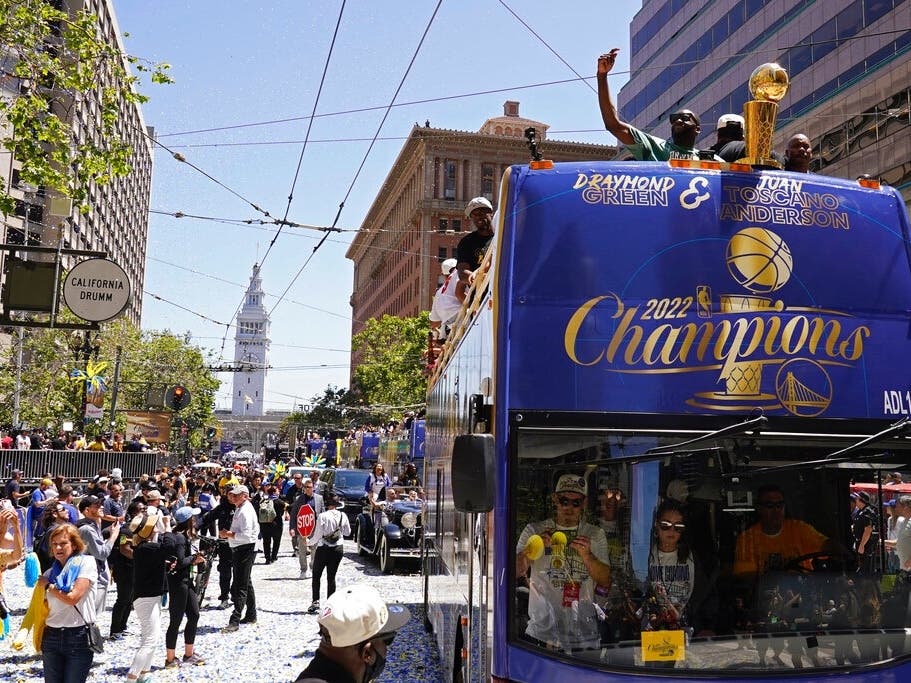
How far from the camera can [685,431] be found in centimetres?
488

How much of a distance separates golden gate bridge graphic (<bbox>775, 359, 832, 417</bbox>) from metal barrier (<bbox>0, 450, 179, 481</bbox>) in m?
22.8

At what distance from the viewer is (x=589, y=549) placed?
4.80 meters

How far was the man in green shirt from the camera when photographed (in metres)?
6.43

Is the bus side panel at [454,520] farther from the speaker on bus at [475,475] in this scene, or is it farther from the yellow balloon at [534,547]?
the speaker on bus at [475,475]

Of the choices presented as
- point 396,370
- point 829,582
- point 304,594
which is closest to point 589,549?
point 829,582

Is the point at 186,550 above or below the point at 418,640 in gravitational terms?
above

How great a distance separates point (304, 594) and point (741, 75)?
34618mm

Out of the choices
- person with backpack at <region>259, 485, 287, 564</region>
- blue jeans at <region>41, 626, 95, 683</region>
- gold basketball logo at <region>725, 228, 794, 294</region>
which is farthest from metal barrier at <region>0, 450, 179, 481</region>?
gold basketball logo at <region>725, 228, 794, 294</region>

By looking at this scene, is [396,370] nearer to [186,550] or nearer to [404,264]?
[404,264]

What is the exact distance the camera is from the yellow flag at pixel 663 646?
15.0 ft

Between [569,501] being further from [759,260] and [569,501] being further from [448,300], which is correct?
[448,300]

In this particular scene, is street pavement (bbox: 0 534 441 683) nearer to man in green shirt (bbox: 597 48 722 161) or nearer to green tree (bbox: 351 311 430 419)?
man in green shirt (bbox: 597 48 722 161)

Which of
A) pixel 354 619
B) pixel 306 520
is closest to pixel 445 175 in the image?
pixel 306 520

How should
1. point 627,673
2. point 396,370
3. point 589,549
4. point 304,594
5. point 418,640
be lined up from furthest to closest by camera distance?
1. point 396,370
2. point 304,594
3. point 418,640
4. point 589,549
5. point 627,673
